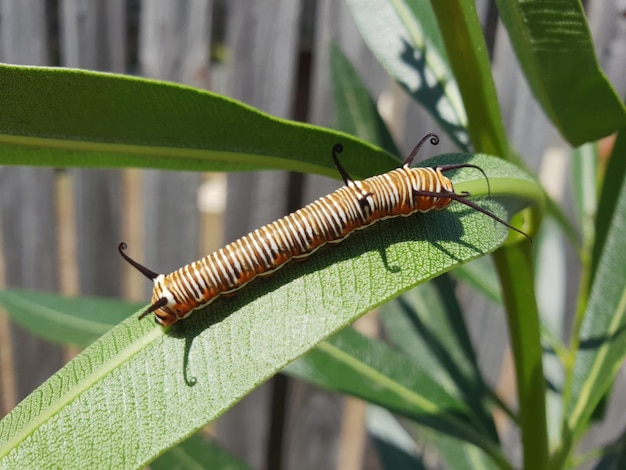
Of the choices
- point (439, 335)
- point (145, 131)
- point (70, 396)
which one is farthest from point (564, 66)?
point (439, 335)

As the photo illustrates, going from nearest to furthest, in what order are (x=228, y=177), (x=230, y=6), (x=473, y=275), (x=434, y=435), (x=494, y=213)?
(x=494, y=213), (x=473, y=275), (x=434, y=435), (x=230, y=6), (x=228, y=177)

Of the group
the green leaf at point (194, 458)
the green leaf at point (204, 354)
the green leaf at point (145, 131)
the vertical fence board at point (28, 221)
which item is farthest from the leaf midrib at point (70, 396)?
the vertical fence board at point (28, 221)

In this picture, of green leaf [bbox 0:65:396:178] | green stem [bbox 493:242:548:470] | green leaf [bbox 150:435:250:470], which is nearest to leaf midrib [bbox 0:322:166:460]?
green leaf [bbox 0:65:396:178]

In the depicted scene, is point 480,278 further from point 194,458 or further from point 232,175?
point 232,175

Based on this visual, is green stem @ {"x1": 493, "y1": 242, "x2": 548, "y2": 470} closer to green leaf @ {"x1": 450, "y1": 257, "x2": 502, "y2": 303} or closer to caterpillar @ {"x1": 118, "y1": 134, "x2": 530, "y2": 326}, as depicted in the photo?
caterpillar @ {"x1": 118, "y1": 134, "x2": 530, "y2": 326}

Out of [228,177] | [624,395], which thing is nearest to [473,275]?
[228,177]

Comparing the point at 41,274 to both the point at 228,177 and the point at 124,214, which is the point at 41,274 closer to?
the point at 124,214
